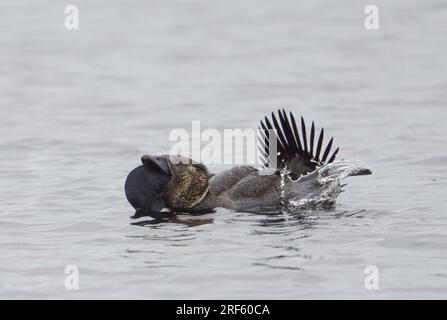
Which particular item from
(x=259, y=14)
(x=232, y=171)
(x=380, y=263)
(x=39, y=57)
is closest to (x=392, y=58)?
(x=259, y=14)

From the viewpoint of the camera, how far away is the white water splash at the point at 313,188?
8922 millimetres

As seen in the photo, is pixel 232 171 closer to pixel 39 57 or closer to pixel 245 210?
pixel 245 210

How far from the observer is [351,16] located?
20609 millimetres

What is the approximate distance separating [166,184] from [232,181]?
1.95 feet

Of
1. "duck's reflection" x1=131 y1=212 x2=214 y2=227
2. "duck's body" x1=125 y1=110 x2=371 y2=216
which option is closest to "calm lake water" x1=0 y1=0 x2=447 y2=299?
"duck's reflection" x1=131 y1=212 x2=214 y2=227

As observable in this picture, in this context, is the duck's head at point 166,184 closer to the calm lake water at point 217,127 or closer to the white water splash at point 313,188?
the calm lake water at point 217,127

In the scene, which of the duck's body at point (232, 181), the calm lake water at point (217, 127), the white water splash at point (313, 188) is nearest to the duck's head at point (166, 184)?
the duck's body at point (232, 181)

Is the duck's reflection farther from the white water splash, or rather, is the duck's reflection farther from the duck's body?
the white water splash

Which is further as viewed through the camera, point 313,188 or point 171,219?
point 313,188

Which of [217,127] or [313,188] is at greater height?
[217,127]

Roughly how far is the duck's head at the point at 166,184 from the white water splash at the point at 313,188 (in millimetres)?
724

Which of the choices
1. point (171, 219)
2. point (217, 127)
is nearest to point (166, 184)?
point (171, 219)

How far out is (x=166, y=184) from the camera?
8.92 m

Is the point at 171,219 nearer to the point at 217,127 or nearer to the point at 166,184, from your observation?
the point at 166,184
